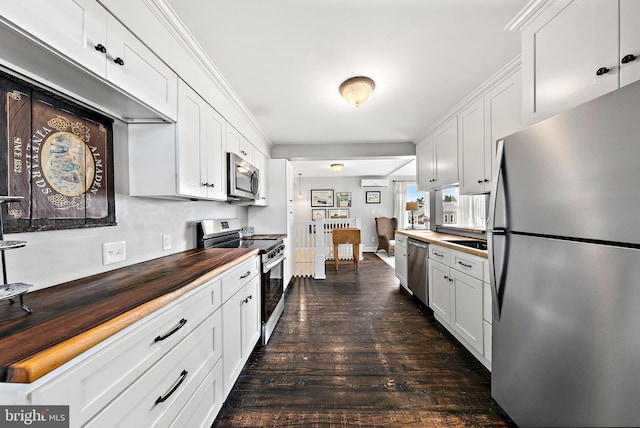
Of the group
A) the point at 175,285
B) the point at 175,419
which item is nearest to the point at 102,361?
the point at 175,285

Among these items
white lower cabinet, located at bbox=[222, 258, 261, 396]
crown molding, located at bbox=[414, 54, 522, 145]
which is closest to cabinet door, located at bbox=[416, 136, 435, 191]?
crown molding, located at bbox=[414, 54, 522, 145]

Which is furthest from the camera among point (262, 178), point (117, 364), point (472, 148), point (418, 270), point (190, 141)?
point (262, 178)

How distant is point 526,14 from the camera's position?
4.54ft

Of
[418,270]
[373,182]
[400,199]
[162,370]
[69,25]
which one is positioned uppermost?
[373,182]

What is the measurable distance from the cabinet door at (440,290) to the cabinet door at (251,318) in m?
1.73

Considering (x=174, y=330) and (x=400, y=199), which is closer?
(x=174, y=330)

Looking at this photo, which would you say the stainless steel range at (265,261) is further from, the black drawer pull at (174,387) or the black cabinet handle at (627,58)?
the black cabinet handle at (627,58)

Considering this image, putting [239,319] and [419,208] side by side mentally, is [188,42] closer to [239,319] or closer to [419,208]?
[239,319]

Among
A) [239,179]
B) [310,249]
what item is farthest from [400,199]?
[239,179]

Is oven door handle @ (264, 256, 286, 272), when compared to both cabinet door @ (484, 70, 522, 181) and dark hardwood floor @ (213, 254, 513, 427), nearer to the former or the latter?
dark hardwood floor @ (213, 254, 513, 427)

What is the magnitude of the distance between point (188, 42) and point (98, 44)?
742 mm

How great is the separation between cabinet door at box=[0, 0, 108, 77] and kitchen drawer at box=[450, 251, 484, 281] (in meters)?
2.42

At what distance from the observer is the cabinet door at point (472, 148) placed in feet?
7.55

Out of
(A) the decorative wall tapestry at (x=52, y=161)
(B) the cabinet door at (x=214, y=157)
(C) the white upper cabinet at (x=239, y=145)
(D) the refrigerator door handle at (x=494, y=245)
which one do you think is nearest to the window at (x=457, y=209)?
(D) the refrigerator door handle at (x=494, y=245)
